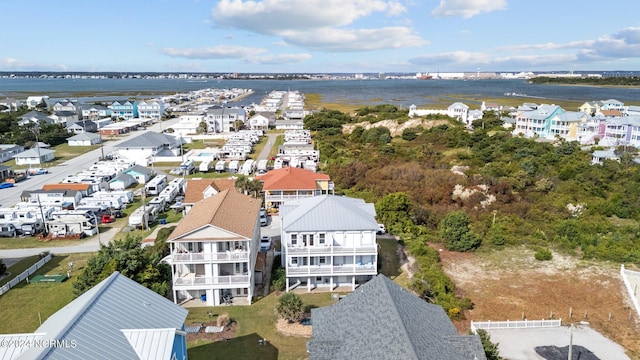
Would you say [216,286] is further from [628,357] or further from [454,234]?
[628,357]

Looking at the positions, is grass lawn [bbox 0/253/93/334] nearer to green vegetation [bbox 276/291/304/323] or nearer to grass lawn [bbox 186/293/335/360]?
grass lawn [bbox 186/293/335/360]

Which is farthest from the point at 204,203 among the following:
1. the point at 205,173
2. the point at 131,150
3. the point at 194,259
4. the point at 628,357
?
the point at 131,150

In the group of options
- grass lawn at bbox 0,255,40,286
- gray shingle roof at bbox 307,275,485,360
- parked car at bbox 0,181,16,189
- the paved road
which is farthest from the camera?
parked car at bbox 0,181,16,189

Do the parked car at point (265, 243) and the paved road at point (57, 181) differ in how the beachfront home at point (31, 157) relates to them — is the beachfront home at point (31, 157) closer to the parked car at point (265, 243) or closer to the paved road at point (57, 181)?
the paved road at point (57, 181)

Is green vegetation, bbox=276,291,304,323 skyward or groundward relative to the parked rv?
groundward

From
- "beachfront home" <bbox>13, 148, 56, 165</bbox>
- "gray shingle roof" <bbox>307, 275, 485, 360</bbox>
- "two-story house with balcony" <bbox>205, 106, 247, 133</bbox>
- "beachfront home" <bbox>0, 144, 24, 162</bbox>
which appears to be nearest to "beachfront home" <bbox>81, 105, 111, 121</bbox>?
"two-story house with balcony" <bbox>205, 106, 247, 133</bbox>

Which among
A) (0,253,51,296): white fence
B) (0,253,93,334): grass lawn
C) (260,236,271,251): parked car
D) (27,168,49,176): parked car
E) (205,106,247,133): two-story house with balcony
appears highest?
(205,106,247,133): two-story house with balcony

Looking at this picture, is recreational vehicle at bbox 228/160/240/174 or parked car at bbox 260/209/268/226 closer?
parked car at bbox 260/209/268/226
